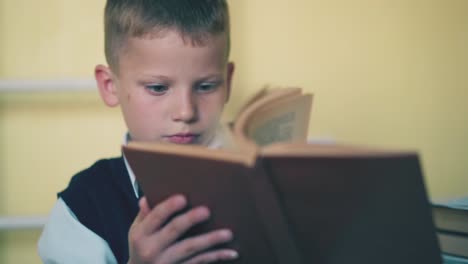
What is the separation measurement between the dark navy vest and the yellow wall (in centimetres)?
33

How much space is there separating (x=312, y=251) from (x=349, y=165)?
11 centimetres

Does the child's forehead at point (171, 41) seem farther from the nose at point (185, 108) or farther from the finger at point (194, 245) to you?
the finger at point (194, 245)

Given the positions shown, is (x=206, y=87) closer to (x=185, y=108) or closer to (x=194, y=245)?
(x=185, y=108)

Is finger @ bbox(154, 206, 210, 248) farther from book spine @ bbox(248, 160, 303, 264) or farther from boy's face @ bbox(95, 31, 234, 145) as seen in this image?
boy's face @ bbox(95, 31, 234, 145)

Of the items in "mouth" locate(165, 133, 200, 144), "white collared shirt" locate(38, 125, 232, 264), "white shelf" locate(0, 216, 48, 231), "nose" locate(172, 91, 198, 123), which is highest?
"nose" locate(172, 91, 198, 123)

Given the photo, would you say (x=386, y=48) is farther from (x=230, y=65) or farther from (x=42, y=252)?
(x=42, y=252)

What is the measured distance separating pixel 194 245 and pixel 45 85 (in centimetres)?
63

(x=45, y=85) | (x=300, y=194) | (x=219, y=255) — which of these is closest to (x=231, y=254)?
(x=219, y=255)

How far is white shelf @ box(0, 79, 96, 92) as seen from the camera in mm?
1154

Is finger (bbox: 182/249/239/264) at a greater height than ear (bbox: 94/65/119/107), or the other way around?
ear (bbox: 94/65/119/107)

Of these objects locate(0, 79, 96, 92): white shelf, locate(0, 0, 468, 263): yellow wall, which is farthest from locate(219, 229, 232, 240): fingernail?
locate(0, 0, 468, 263): yellow wall

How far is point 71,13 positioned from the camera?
1280mm

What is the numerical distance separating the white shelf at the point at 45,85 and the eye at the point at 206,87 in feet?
1.09

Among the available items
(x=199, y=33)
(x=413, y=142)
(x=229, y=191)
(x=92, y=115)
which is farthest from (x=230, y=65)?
(x=413, y=142)
